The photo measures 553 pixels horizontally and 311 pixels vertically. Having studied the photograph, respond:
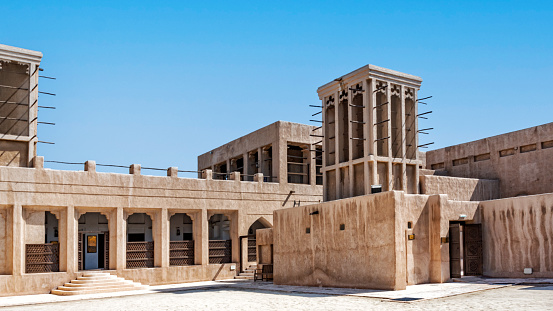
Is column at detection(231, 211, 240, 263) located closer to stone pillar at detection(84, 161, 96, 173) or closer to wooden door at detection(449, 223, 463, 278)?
stone pillar at detection(84, 161, 96, 173)

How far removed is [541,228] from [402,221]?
4.44 metres

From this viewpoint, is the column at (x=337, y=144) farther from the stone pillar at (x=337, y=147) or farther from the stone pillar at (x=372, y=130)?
the stone pillar at (x=372, y=130)

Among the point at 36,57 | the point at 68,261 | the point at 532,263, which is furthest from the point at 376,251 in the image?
the point at 36,57

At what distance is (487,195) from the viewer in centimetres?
2500

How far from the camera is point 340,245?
1902 cm

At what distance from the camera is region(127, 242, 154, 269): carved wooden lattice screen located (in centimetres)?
2481

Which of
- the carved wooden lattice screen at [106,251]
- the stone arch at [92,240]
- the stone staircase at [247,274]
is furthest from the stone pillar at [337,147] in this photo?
the stone arch at [92,240]

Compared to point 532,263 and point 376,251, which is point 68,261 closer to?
point 376,251

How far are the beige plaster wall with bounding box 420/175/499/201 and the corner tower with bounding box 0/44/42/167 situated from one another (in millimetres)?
16211

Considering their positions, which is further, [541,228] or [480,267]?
[480,267]

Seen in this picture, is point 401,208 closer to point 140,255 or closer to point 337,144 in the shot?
point 337,144

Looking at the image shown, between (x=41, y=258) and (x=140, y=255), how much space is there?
4104 mm

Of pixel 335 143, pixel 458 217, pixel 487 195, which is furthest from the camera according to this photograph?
pixel 487 195

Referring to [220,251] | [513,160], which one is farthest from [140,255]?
[513,160]
